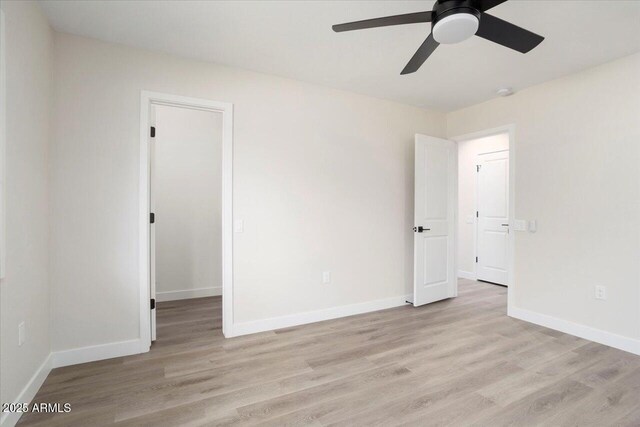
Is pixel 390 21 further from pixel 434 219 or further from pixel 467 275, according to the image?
pixel 467 275

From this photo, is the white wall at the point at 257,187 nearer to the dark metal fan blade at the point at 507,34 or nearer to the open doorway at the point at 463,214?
the open doorway at the point at 463,214

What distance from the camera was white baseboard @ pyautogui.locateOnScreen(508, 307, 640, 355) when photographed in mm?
2619

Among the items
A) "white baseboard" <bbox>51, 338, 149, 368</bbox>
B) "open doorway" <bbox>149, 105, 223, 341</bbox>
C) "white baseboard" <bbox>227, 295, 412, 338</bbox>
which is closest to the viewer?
"white baseboard" <bbox>51, 338, 149, 368</bbox>

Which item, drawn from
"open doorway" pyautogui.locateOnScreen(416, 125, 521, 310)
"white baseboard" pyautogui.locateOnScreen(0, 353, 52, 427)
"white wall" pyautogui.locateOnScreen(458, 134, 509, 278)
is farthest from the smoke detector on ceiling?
"white baseboard" pyautogui.locateOnScreen(0, 353, 52, 427)

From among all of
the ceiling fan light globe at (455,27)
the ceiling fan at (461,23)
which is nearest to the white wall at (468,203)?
the ceiling fan at (461,23)

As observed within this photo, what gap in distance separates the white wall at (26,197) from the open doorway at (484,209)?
5.17 metres

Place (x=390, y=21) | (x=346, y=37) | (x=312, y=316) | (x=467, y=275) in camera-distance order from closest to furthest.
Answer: (x=390, y=21) < (x=346, y=37) < (x=312, y=316) < (x=467, y=275)

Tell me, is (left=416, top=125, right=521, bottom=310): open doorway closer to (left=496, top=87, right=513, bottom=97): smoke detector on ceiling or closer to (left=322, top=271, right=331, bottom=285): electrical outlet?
(left=496, top=87, right=513, bottom=97): smoke detector on ceiling

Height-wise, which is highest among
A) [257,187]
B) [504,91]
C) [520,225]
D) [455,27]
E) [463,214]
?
[504,91]

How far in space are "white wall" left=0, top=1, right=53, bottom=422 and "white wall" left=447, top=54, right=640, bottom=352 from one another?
4.29 metres

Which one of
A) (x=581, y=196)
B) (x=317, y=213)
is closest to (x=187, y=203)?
(x=317, y=213)

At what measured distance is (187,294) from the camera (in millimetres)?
4223

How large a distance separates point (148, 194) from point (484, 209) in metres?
4.98

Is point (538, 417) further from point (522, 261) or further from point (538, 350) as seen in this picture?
point (522, 261)
